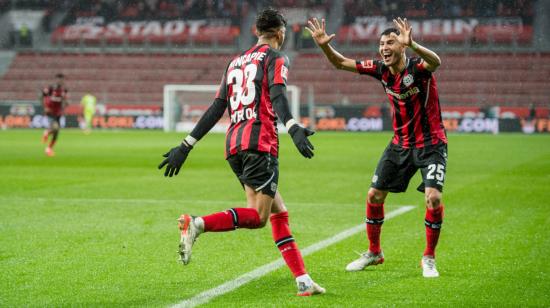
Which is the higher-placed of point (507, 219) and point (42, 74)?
point (507, 219)

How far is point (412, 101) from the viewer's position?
7.80 meters

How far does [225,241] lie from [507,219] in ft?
12.2

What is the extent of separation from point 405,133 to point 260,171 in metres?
1.90

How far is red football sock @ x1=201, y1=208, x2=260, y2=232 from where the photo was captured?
6.31 meters

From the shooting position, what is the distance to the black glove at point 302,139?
6160 mm

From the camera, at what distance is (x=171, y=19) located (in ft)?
168

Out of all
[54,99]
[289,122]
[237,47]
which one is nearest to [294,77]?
[237,47]

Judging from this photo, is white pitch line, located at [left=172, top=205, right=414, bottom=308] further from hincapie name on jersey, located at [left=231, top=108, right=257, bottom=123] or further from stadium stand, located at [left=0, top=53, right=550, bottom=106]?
stadium stand, located at [left=0, top=53, right=550, bottom=106]

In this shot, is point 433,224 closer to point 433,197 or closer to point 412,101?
point 433,197

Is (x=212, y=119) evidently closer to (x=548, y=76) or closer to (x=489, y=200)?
(x=489, y=200)

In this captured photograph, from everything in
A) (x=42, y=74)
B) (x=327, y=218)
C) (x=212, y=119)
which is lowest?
(x=42, y=74)

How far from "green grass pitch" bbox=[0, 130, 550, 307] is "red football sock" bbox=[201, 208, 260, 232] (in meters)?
0.49

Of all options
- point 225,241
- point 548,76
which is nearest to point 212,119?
point 225,241

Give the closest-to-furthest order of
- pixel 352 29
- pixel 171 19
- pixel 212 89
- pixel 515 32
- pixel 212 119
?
1. pixel 212 119
2. pixel 212 89
3. pixel 515 32
4. pixel 352 29
5. pixel 171 19
